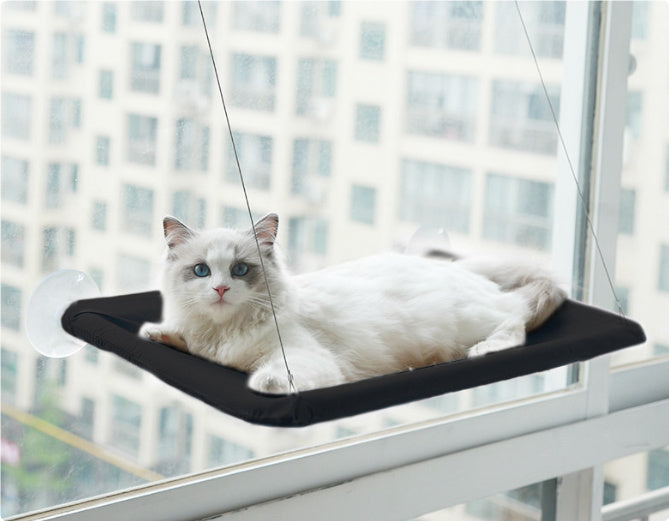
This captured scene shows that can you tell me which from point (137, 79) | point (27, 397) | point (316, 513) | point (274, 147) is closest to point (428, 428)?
point (316, 513)

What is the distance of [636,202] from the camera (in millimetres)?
2191

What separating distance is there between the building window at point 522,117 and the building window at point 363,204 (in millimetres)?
349

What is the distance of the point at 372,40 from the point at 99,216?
0.73 m

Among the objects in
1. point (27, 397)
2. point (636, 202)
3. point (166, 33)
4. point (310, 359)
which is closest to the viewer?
point (310, 359)

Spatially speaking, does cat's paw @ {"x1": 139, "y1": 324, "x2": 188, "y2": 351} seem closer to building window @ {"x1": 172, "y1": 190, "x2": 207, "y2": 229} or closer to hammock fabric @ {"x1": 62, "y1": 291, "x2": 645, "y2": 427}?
hammock fabric @ {"x1": 62, "y1": 291, "x2": 645, "y2": 427}

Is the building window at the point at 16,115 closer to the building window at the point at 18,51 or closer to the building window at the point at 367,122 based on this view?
the building window at the point at 18,51

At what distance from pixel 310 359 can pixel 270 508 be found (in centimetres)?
58

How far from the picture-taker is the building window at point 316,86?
1.62m

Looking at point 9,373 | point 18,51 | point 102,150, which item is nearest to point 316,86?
point 102,150

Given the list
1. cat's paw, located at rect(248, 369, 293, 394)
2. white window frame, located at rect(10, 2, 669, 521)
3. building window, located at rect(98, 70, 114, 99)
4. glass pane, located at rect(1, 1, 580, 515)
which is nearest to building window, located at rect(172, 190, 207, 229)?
glass pane, located at rect(1, 1, 580, 515)

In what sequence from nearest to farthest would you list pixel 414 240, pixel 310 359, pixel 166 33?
pixel 310 359, pixel 166 33, pixel 414 240

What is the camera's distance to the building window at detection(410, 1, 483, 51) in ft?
5.87

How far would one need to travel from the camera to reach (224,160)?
1529 millimetres

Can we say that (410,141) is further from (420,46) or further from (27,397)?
(27,397)
